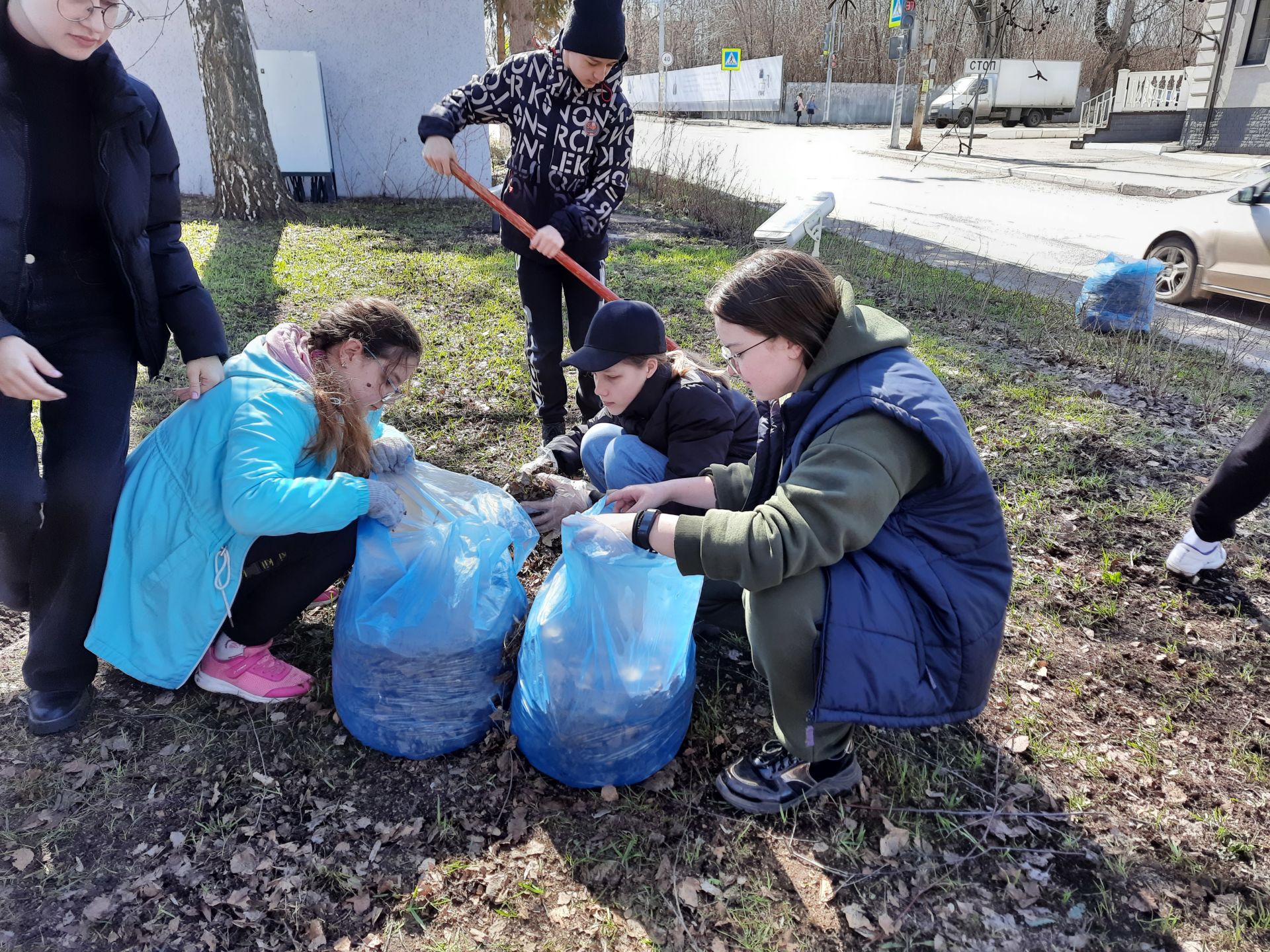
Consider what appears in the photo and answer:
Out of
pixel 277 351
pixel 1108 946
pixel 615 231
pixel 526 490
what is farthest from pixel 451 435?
pixel 615 231

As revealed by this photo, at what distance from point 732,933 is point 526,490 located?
1727mm

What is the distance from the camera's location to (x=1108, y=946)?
165 centimetres

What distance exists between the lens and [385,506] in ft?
6.63

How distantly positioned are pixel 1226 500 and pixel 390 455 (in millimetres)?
2642

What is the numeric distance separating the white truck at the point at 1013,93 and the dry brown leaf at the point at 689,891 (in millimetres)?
29074

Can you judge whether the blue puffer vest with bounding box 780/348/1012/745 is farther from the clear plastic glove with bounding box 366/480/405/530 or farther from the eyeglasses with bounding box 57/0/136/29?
the eyeglasses with bounding box 57/0/136/29

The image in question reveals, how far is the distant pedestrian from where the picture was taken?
2.59 m

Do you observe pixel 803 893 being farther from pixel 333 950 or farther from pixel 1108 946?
pixel 333 950

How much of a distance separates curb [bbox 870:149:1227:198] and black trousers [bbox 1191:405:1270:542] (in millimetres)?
8550

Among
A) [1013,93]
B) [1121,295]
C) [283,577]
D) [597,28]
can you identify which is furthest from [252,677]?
[1013,93]

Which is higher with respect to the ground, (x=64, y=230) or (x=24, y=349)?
(x=64, y=230)

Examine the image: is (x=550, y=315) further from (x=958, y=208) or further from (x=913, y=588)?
(x=958, y=208)

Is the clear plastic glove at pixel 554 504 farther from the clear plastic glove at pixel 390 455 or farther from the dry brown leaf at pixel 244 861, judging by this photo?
the dry brown leaf at pixel 244 861

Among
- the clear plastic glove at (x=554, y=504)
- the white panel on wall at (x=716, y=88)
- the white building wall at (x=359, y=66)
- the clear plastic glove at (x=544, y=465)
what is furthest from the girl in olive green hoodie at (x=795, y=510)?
the white panel on wall at (x=716, y=88)
